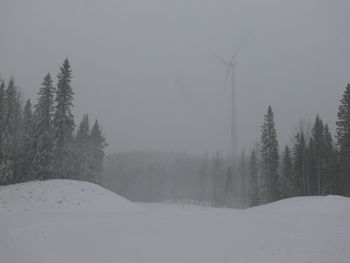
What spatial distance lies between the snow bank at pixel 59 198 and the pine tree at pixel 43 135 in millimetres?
10201

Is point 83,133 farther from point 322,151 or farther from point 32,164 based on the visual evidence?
point 322,151

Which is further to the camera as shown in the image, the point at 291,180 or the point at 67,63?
the point at 291,180

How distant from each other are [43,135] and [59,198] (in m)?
15.7

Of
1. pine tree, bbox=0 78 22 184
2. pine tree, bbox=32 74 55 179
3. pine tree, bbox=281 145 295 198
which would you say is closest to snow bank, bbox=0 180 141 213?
pine tree, bbox=32 74 55 179

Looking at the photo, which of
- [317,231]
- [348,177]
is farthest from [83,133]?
[317,231]

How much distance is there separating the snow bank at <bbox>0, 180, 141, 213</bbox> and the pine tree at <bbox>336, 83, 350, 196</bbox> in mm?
30307

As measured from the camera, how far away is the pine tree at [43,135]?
1500 inches

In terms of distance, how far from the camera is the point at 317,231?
1591cm

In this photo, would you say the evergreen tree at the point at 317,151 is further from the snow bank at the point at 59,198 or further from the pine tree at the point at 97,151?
the pine tree at the point at 97,151

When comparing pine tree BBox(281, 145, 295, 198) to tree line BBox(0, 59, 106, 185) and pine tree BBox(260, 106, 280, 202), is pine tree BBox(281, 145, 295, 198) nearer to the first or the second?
pine tree BBox(260, 106, 280, 202)

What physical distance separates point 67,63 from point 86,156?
59.8 feet

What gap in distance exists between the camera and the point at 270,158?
53500mm

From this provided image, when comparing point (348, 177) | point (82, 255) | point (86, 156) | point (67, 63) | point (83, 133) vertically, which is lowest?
point (82, 255)

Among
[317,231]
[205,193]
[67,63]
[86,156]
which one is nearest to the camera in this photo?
[317,231]
